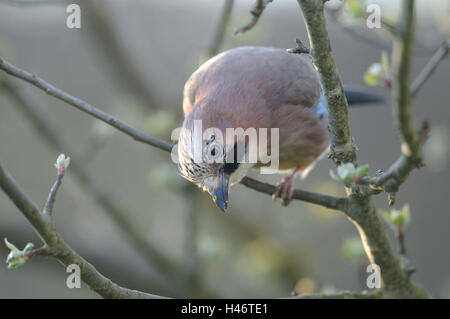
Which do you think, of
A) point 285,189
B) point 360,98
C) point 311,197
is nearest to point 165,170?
point 285,189

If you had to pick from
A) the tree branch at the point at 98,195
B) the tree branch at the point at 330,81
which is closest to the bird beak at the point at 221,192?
the tree branch at the point at 330,81

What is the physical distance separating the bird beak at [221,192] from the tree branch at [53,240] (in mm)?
842

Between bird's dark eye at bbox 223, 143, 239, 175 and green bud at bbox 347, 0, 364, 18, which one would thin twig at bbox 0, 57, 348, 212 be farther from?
green bud at bbox 347, 0, 364, 18

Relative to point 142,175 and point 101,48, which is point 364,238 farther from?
point 142,175

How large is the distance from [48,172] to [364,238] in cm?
628

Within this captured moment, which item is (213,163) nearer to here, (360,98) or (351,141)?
(351,141)

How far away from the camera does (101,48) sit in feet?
18.2

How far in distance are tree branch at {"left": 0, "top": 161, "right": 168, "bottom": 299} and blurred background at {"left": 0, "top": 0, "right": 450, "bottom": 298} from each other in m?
1.75

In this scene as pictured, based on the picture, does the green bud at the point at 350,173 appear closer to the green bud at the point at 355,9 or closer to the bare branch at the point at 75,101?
the green bud at the point at 355,9

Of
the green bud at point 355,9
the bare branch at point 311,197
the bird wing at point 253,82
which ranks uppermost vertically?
the bird wing at point 253,82

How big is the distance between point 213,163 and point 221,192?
16 centimetres

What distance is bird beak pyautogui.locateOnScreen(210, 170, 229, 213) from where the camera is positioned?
2932 mm

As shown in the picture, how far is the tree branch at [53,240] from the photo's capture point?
1850 mm
